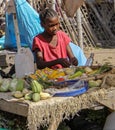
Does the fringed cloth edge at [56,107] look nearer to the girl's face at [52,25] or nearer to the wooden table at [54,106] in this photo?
the wooden table at [54,106]

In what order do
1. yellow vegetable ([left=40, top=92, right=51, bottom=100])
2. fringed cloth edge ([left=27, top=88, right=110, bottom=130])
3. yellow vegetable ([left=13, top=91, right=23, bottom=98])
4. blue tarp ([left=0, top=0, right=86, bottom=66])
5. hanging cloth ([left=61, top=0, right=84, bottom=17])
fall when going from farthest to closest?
blue tarp ([left=0, top=0, right=86, bottom=66])
hanging cloth ([left=61, top=0, right=84, bottom=17])
yellow vegetable ([left=13, top=91, right=23, bottom=98])
yellow vegetable ([left=40, top=92, right=51, bottom=100])
fringed cloth edge ([left=27, top=88, right=110, bottom=130])

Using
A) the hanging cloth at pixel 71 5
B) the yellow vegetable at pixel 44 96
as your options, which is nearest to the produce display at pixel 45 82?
the yellow vegetable at pixel 44 96

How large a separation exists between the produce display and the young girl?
428 mm

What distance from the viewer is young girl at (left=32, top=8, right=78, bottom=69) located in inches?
152

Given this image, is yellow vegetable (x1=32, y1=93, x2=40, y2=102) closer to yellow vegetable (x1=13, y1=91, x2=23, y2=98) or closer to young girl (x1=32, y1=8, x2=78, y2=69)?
yellow vegetable (x1=13, y1=91, x2=23, y2=98)

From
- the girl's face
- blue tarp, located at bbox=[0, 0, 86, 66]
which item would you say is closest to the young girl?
the girl's face

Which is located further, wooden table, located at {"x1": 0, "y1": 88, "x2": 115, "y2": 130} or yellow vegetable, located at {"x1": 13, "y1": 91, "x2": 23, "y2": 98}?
yellow vegetable, located at {"x1": 13, "y1": 91, "x2": 23, "y2": 98}

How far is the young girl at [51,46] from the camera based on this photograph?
12.6 feet

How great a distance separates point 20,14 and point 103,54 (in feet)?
9.74

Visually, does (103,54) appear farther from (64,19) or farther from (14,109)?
(14,109)

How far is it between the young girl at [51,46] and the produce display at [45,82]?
16.9 inches

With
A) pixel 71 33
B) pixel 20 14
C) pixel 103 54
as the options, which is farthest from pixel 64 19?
pixel 20 14

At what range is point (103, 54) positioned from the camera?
10070 millimetres

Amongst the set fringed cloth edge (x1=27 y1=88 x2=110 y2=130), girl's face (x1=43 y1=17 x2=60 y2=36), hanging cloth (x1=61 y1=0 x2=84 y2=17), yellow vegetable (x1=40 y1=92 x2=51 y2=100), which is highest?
hanging cloth (x1=61 y1=0 x2=84 y2=17)
